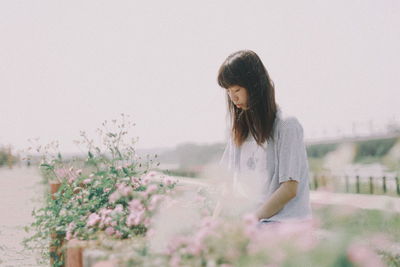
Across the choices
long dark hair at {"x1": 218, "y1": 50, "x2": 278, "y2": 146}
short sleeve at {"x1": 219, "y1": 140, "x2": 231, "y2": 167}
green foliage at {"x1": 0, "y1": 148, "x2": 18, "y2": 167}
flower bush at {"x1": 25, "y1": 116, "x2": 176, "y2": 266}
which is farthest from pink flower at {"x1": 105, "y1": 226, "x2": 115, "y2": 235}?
green foliage at {"x1": 0, "y1": 148, "x2": 18, "y2": 167}

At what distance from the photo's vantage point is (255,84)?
2.38m

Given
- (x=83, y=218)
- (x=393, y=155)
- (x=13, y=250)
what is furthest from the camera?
(x=13, y=250)

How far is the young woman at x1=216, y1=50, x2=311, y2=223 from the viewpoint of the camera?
2.25 meters

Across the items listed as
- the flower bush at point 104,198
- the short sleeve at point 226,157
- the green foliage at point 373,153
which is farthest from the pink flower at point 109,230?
the green foliage at point 373,153

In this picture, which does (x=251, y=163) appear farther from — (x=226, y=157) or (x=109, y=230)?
(x=109, y=230)

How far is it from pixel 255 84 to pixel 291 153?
0.37 metres

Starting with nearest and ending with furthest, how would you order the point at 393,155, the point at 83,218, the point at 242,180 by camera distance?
the point at 393,155
the point at 242,180
the point at 83,218

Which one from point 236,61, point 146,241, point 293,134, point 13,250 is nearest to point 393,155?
point 293,134

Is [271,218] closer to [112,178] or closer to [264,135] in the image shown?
[264,135]

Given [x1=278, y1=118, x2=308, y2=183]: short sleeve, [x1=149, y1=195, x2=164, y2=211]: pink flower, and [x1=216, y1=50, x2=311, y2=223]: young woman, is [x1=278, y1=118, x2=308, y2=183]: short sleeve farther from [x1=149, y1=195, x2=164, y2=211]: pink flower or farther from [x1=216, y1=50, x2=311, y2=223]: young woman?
[x1=149, y1=195, x2=164, y2=211]: pink flower

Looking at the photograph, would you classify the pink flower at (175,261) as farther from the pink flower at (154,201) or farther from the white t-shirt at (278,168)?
the white t-shirt at (278,168)

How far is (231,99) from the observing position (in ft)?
8.20

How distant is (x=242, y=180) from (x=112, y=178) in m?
1.27

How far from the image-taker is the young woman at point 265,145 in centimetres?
225
